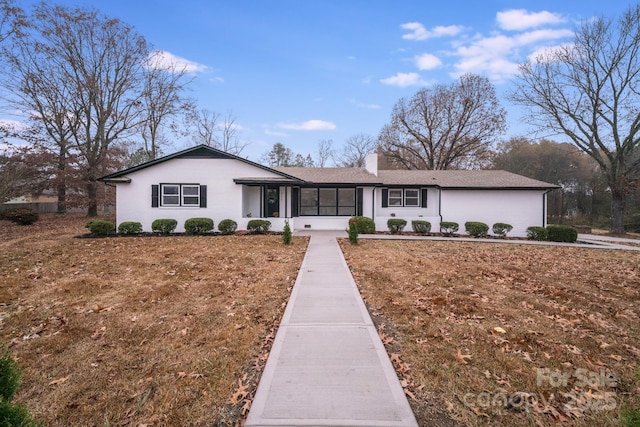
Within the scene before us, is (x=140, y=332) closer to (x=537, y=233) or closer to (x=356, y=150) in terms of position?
(x=537, y=233)

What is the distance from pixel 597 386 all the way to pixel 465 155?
31366 millimetres

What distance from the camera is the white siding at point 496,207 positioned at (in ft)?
56.6

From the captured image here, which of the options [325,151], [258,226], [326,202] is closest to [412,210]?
[326,202]

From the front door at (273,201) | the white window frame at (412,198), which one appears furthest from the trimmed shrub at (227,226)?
the white window frame at (412,198)

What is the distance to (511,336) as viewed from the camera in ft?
13.7

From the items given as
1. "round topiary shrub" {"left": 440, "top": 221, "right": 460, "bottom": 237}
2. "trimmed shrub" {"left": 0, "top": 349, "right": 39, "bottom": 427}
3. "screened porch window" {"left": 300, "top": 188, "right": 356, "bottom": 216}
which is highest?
"screened porch window" {"left": 300, "top": 188, "right": 356, "bottom": 216}

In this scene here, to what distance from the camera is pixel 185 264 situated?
27.8 ft

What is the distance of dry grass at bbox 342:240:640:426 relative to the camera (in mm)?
2795

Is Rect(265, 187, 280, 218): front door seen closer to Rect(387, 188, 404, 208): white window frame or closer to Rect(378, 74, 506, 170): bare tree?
Rect(387, 188, 404, 208): white window frame

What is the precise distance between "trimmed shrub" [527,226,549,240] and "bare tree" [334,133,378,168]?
77.9ft

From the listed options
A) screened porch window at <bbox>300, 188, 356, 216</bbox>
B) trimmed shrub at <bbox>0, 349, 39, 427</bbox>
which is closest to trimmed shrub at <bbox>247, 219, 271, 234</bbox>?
screened porch window at <bbox>300, 188, 356, 216</bbox>

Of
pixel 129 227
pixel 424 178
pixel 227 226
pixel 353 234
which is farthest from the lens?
pixel 424 178

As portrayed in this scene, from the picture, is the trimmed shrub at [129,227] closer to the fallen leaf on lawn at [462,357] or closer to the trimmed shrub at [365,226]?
the trimmed shrub at [365,226]

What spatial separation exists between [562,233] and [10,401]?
63.8 ft
